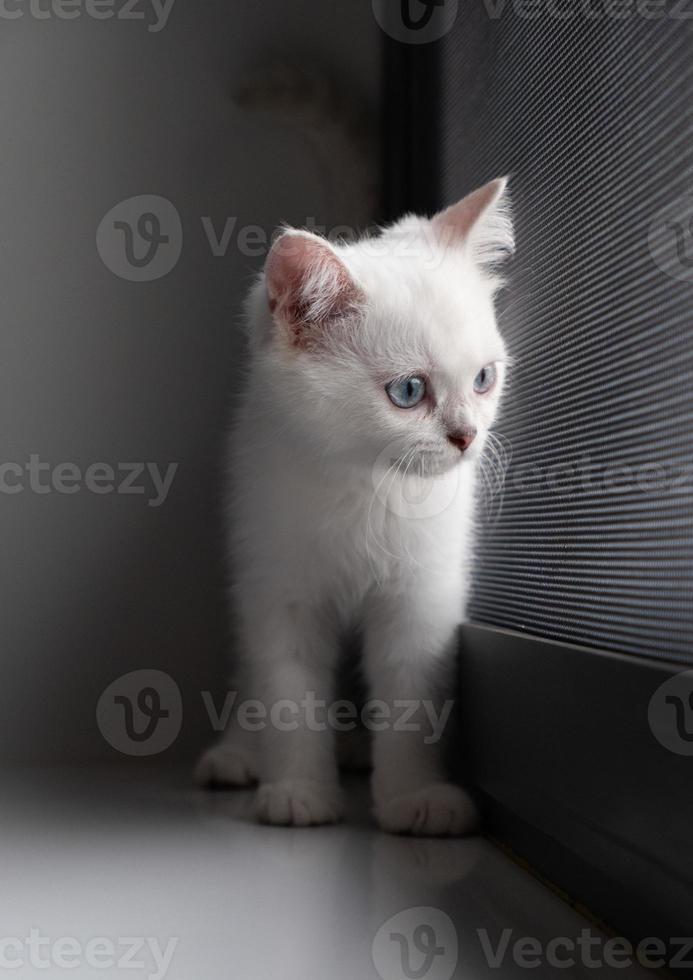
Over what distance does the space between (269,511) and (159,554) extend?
55cm

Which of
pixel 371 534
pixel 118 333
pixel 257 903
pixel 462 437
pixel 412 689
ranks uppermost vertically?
pixel 118 333

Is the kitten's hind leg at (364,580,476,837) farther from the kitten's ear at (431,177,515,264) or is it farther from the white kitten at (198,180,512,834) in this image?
the kitten's ear at (431,177,515,264)

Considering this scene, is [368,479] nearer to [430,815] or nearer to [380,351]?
[380,351]

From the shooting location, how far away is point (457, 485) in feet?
4.63

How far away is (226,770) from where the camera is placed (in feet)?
5.27

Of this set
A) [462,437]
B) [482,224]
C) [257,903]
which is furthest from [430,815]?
[482,224]

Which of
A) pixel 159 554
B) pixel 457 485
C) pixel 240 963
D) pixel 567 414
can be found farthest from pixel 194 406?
pixel 240 963

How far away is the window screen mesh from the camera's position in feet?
2.94

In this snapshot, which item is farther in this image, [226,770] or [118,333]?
[118,333]

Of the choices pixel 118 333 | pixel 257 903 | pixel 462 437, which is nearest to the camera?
pixel 257 903

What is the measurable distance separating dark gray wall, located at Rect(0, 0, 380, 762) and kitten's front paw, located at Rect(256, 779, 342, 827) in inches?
21.8

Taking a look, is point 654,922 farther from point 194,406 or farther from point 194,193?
point 194,193

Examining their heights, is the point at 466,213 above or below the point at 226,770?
above

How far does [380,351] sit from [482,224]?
26cm
